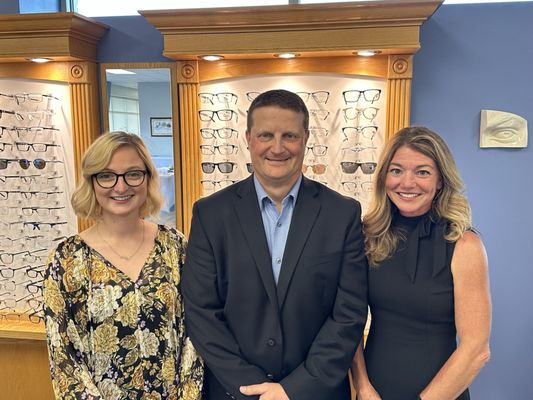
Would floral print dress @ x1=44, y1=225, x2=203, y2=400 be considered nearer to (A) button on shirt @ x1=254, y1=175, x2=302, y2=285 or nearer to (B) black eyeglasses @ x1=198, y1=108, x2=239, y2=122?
(A) button on shirt @ x1=254, y1=175, x2=302, y2=285

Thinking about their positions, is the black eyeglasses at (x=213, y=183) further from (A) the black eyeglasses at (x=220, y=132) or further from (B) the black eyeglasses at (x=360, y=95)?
(B) the black eyeglasses at (x=360, y=95)

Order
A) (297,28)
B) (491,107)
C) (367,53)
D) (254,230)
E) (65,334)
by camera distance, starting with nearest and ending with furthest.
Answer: (65,334)
(254,230)
(297,28)
(367,53)
(491,107)

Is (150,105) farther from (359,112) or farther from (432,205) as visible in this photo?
(432,205)

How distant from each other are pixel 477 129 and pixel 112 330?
A: 2308 mm

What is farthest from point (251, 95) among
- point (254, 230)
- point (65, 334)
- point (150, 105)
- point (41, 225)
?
point (65, 334)

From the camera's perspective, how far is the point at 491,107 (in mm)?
2789

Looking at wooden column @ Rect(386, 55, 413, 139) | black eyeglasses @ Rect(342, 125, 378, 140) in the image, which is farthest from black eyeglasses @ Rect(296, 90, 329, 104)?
wooden column @ Rect(386, 55, 413, 139)

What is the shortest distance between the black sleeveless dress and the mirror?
1.63 m

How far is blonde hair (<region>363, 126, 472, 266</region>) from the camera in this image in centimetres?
172

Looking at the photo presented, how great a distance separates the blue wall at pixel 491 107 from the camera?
2740mm

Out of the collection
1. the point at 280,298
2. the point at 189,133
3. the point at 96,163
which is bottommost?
the point at 280,298

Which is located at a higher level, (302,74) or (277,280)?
(302,74)

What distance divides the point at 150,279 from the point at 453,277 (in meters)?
1.10

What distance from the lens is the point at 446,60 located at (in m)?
2.77
